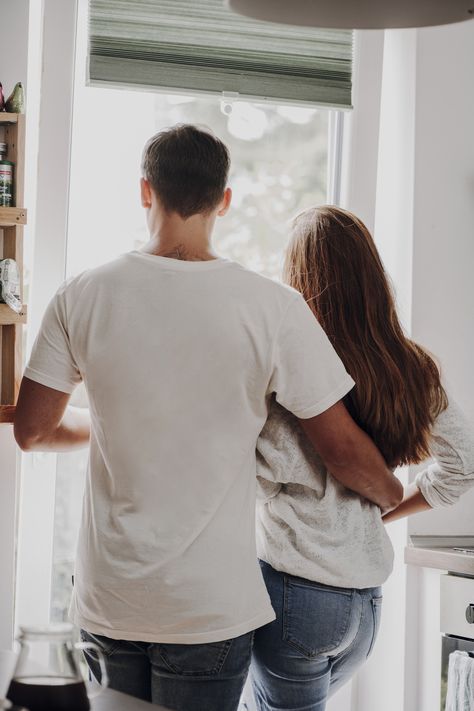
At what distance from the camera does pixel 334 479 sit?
154cm

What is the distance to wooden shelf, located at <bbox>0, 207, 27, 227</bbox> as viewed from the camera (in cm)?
188

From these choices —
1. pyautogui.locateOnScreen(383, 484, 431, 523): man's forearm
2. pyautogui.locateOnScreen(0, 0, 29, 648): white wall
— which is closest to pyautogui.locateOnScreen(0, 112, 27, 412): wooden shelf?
pyautogui.locateOnScreen(0, 0, 29, 648): white wall

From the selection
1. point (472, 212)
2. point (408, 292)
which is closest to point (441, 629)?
point (408, 292)

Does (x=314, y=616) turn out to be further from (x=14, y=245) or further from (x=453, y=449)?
(x=14, y=245)

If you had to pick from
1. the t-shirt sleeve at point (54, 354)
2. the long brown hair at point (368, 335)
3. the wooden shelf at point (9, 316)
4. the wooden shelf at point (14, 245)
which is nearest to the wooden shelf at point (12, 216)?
the wooden shelf at point (14, 245)

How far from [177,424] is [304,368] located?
226 millimetres

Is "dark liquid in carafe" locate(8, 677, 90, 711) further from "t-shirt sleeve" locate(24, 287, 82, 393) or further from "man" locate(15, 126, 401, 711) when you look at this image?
"t-shirt sleeve" locate(24, 287, 82, 393)

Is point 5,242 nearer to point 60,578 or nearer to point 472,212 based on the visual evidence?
point 60,578

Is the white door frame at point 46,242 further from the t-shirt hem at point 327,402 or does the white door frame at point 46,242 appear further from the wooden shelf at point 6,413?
the t-shirt hem at point 327,402

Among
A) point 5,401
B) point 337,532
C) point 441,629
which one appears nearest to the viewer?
point 337,532

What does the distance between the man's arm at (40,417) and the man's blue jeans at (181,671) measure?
0.34 m

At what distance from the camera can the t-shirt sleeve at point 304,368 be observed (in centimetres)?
139

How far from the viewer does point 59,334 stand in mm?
1426

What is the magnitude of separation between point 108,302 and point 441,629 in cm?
121
